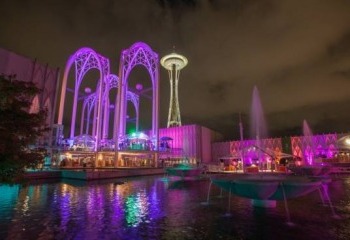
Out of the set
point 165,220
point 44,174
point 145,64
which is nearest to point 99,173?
point 44,174

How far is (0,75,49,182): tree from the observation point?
6.52 metres

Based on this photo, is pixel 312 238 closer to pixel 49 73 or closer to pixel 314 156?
pixel 314 156

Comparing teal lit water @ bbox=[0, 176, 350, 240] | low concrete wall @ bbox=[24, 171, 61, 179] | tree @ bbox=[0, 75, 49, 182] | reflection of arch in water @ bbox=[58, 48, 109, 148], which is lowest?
teal lit water @ bbox=[0, 176, 350, 240]

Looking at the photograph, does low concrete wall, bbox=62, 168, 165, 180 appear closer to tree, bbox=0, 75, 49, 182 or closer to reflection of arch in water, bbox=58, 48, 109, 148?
tree, bbox=0, 75, 49, 182

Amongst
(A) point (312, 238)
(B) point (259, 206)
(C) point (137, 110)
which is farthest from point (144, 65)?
(A) point (312, 238)

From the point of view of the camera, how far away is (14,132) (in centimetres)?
678

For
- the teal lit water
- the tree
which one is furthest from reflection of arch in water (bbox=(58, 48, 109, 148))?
the tree

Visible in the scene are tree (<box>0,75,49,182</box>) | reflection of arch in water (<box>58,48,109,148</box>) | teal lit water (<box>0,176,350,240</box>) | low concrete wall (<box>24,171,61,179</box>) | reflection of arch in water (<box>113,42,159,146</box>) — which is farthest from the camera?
reflection of arch in water (<box>113,42,159,146</box>)

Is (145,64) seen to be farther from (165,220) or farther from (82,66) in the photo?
(165,220)

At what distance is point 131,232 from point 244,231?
3.39m

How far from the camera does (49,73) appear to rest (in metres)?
56.3

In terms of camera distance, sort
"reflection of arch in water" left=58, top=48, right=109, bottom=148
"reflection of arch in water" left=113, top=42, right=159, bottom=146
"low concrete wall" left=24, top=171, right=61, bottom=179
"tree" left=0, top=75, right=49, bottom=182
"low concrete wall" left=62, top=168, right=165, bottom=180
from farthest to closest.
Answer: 1. "reflection of arch in water" left=113, top=42, right=159, bottom=146
2. "reflection of arch in water" left=58, top=48, right=109, bottom=148
3. "low concrete wall" left=62, top=168, right=165, bottom=180
4. "low concrete wall" left=24, top=171, right=61, bottom=179
5. "tree" left=0, top=75, right=49, bottom=182

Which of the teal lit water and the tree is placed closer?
the tree

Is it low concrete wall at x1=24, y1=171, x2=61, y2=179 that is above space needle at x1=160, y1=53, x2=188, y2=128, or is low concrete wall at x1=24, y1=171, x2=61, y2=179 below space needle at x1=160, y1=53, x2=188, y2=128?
below
